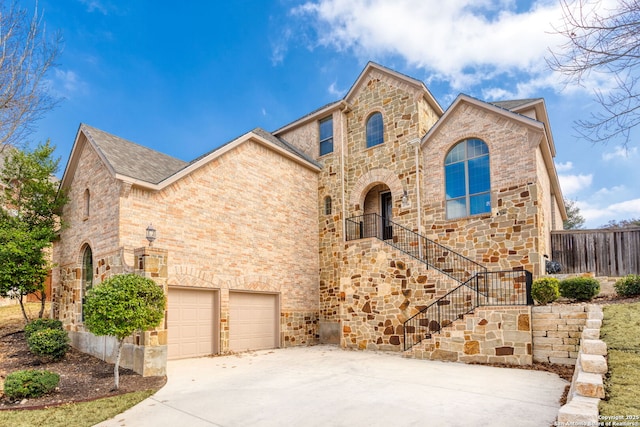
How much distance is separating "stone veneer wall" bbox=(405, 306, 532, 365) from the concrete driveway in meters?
0.50

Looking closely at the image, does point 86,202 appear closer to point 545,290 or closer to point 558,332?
point 545,290

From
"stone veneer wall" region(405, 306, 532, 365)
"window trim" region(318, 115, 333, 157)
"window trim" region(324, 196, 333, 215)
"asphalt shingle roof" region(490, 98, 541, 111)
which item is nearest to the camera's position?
"stone veneer wall" region(405, 306, 532, 365)

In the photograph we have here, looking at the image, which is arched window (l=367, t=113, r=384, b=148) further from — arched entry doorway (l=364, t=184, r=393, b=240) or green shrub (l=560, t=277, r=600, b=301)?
green shrub (l=560, t=277, r=600, b=301)

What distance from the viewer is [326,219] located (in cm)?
1681

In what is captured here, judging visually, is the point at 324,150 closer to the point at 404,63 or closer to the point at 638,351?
the point at 404,63

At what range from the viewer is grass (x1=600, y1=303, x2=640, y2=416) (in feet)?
14.4

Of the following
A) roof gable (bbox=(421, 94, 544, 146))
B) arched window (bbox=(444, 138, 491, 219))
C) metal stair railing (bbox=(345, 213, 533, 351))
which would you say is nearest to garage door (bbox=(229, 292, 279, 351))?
metal stair railing (bbox=(345, 213, 533, 351))

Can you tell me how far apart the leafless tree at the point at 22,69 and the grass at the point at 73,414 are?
22.7 feet

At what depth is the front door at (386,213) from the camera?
52.3 feet

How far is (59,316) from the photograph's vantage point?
1394cm

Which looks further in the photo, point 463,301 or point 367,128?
point 367,128

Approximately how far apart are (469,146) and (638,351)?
28.9 ft

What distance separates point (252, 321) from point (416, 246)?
6484 mm

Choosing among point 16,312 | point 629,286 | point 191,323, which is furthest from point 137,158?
point 629,286
